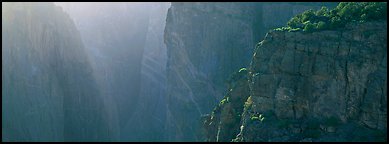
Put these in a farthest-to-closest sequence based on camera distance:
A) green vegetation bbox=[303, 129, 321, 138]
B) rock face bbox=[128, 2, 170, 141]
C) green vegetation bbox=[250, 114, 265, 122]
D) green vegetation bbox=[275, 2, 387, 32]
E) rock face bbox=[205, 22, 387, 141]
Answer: rock face bbox=[128, 2, 170, 141] → green vegetation bbox=[250, 114, 265, 122] → green vegetation bbox=[275, 2, 387, 32] → green vegetation bbox=[303, 129, 321, 138] → rock face bbox=[205, 22, 387, 141]

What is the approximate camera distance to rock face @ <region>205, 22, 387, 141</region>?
110ft

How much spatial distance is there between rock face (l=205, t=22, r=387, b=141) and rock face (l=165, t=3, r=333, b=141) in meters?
41.6

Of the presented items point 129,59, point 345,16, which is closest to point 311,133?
point 345,16

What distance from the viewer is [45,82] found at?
9775cm

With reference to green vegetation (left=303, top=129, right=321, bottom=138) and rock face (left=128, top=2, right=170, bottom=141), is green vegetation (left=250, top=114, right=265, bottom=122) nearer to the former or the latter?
green vegetation (left=303, top=129, right=321, bottom=138)

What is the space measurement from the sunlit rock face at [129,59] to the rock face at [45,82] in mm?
7841

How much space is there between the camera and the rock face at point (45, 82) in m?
93.8

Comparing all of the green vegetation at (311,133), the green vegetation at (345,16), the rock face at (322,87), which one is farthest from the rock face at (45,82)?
the green vegetation at (311,133)

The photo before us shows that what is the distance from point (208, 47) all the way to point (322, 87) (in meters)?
49.8

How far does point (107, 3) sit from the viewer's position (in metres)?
134

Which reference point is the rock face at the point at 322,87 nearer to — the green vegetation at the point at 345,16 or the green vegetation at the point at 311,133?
the green vegetation at the point at 311,133

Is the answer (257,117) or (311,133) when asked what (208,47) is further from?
(311,133)

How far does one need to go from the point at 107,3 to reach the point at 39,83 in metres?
41.0

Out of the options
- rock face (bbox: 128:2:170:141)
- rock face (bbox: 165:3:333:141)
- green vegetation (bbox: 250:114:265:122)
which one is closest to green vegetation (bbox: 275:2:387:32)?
green vegetation (bbox: 250:114:265:122)
